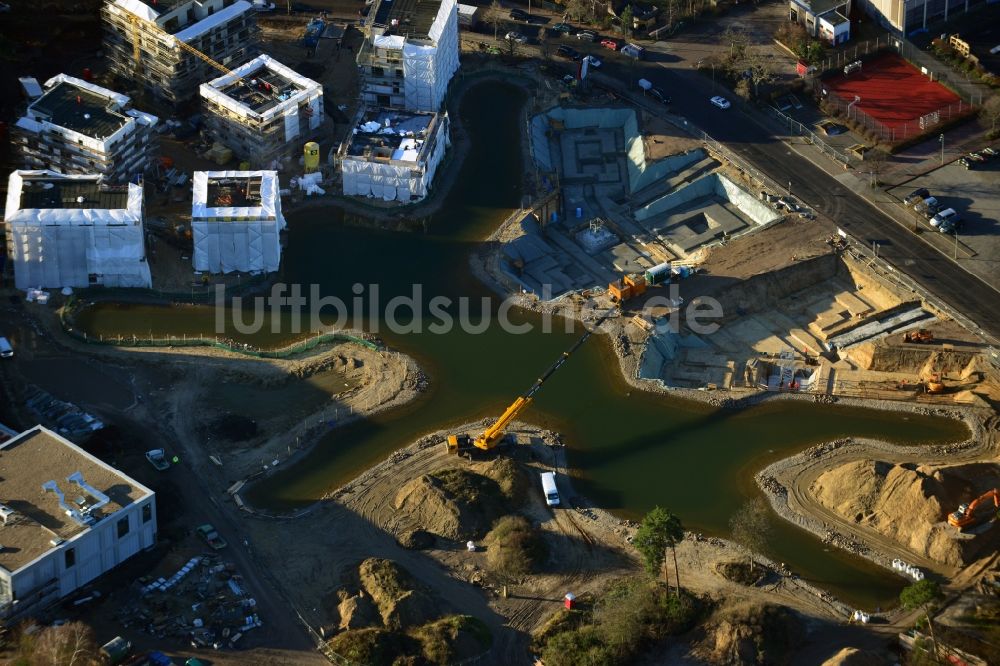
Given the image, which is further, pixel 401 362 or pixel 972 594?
pixel 401 362

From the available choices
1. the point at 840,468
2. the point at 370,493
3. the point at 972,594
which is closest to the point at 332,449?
the point at 370,493

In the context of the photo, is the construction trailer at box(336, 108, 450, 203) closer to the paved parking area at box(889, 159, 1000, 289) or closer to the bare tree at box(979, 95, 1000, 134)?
the paved parking area at box(889, 159, 1000, 289)

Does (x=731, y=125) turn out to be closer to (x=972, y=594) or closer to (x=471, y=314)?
(x=471, y=314)

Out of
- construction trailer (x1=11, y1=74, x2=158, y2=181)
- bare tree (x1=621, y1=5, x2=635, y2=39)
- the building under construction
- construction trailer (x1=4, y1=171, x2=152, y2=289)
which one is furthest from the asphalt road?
construction trailer (x1=4, y1=171, x2=152, y2=289)

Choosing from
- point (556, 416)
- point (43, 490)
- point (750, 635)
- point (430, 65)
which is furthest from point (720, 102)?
point (43, 490)

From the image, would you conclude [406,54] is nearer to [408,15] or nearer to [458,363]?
[408,15]

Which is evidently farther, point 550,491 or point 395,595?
point 550,491
